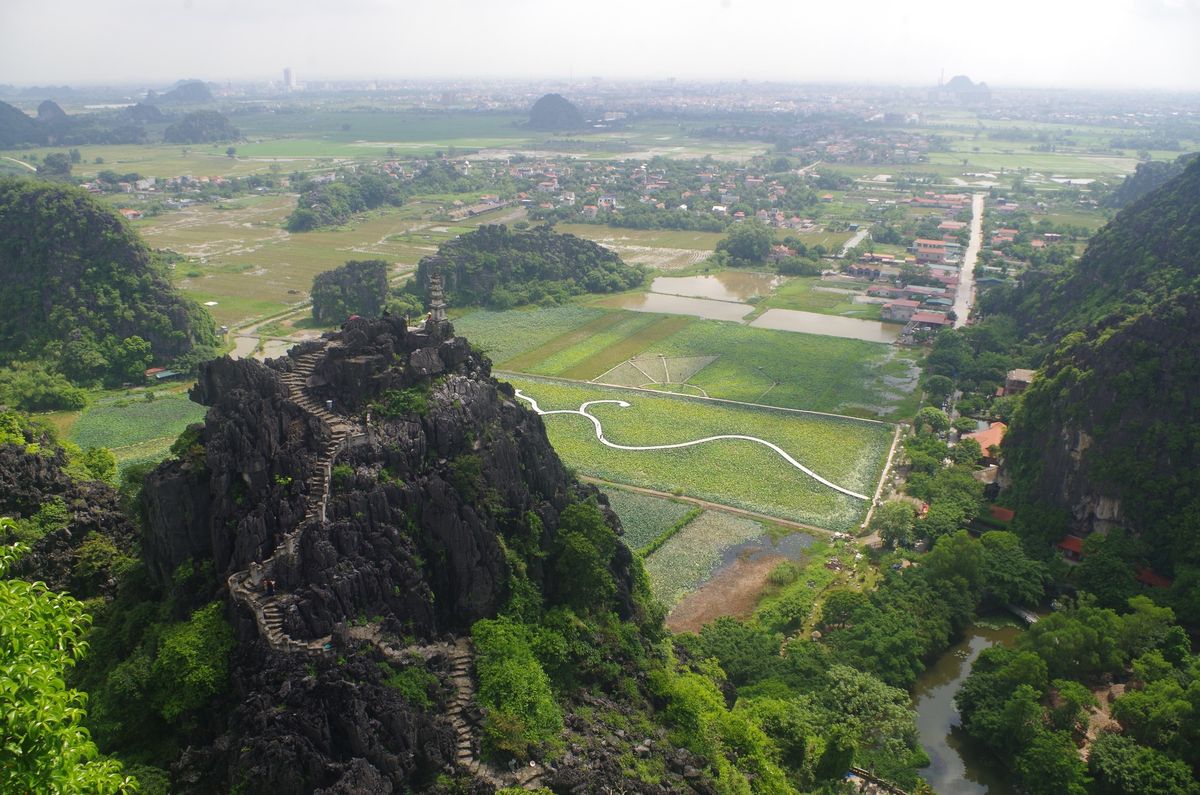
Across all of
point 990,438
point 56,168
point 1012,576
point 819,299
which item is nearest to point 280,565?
point 1012,576

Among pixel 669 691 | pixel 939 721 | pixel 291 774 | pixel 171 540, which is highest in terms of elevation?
pixel 171 540

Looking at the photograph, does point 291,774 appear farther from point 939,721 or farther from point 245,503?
point 939,721

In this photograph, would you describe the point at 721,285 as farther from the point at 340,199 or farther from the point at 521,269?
the point at 340,199

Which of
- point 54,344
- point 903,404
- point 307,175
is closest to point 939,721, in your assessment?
point 903,404

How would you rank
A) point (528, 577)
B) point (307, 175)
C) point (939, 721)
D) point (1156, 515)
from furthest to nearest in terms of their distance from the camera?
point (307, 175), point (1156, 515), point (939, 721), point (528, 577)

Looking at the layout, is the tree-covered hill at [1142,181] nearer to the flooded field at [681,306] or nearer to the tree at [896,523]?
the flooded field at [681,306]

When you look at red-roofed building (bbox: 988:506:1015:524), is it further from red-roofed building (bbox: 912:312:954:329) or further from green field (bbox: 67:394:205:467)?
green field (bbox: 67:394:205:467)

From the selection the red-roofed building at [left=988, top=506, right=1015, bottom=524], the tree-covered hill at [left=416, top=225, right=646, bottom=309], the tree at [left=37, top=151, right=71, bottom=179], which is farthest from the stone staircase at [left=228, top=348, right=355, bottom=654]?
the tree at [left=37, top=151, right=71, bottom=179]
